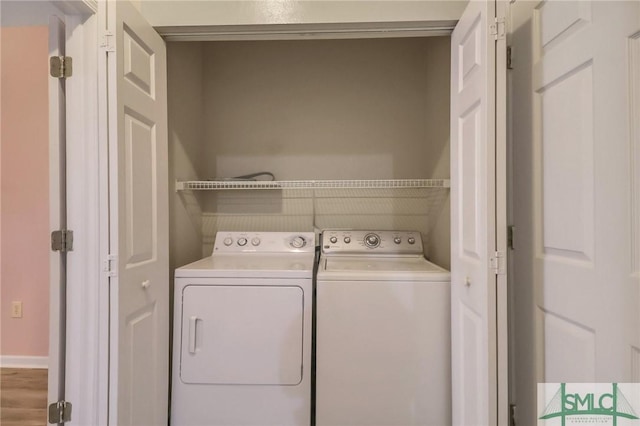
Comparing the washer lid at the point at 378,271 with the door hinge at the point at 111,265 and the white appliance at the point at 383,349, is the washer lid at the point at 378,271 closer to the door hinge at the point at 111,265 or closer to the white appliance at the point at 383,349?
the white appliance at the point at 383,349

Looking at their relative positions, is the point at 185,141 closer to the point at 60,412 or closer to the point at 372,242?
the point at 372,242

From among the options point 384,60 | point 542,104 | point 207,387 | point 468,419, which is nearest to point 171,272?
point 207,387

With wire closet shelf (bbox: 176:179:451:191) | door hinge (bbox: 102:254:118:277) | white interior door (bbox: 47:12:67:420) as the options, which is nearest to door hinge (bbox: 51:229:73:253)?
white interior door (bbox: 47:12:67:420)

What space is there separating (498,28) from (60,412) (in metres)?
2.11

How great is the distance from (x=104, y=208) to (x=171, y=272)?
738 mm

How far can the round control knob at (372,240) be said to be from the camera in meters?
2.23

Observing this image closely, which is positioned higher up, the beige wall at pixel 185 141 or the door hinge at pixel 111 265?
the beige wall at pixel 185 141

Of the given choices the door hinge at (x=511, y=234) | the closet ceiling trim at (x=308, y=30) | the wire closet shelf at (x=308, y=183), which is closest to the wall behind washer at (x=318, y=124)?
the wire closet shelf at (x=308, y=183)

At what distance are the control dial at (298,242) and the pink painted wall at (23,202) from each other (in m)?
1.92

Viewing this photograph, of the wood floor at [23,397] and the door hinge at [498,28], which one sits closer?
the door hinge at [498,28]

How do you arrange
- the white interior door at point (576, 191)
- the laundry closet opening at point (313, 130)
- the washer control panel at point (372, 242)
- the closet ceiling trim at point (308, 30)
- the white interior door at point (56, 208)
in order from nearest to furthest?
the white interior door at point (576, 191), the white interior door at point (56, 208), the closet ceiling trim at point (308, 30), the washer control panel at point (372, 242), the laundry closet opening at point (313, 130)

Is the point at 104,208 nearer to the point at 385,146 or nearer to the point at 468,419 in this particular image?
the point at 468,419

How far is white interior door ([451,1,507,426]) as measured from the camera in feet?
3.70

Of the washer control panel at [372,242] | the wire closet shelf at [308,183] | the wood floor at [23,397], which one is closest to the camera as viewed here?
the wood floor at [23,397]
